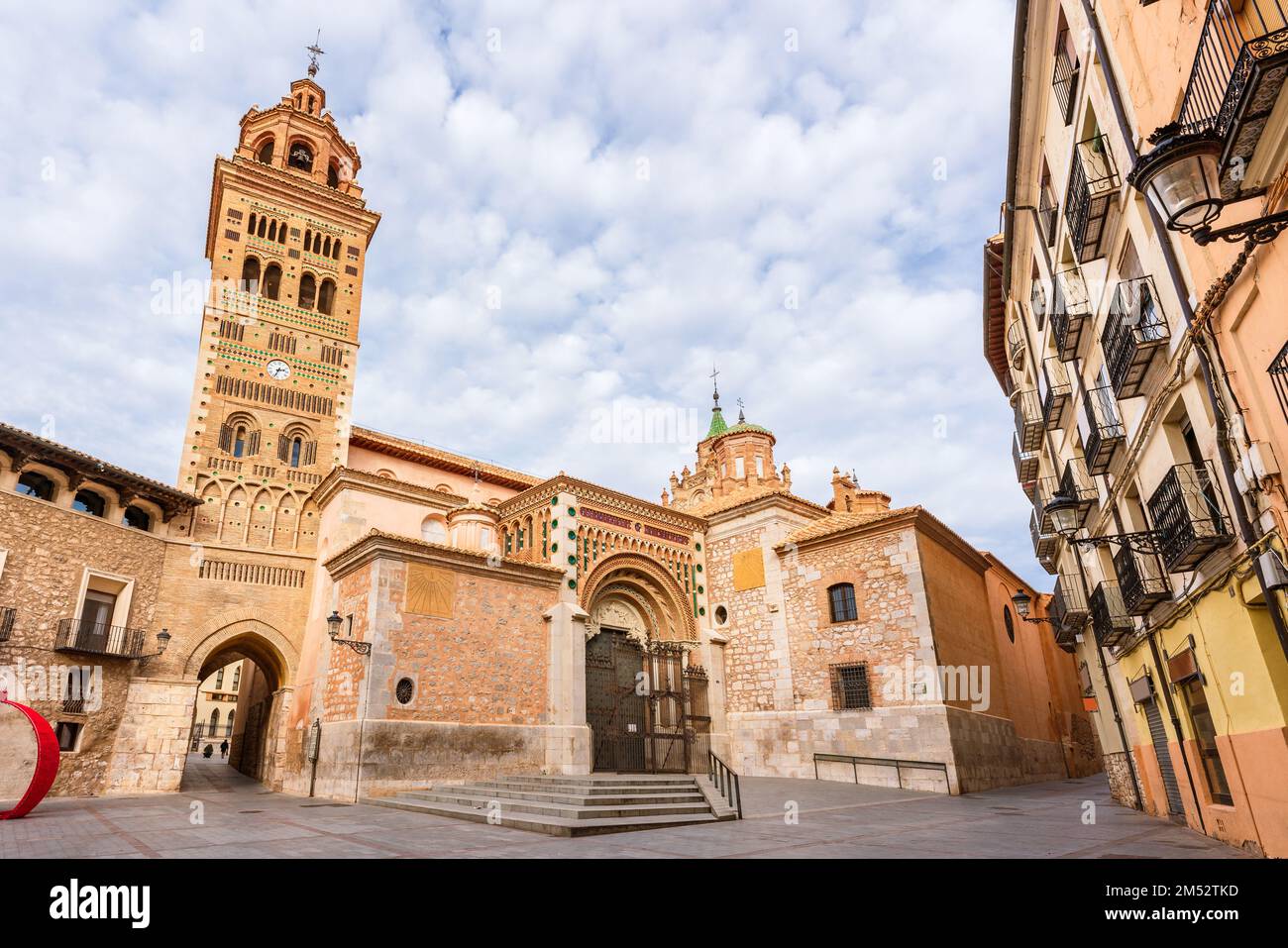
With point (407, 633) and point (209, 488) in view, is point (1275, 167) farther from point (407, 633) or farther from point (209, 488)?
point (209, 488)

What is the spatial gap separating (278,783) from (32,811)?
7587 millimetres

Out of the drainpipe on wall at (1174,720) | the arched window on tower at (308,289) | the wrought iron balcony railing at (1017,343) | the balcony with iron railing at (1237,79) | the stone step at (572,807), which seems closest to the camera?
the balcony with iron railing at (1237,79)

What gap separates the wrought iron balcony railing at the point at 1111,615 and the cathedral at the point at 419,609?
5.04 m

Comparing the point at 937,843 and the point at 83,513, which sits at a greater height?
the point at 83,513

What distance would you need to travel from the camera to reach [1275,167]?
538 cm

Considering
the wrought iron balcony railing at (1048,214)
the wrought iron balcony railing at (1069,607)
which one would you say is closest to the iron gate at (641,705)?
the wrought iron balcony railing at (1069,607)

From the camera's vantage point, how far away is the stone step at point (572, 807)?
441 inches

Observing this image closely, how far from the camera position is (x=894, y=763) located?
17641 mm

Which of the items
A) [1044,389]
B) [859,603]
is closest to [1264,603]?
[1044,389]

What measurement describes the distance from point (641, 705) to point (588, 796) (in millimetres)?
8648

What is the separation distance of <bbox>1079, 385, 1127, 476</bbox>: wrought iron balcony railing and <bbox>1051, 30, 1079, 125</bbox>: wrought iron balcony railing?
13.4ft

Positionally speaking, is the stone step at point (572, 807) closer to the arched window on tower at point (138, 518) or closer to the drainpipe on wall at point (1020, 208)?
the drainpipe on wall at point (1020, 208)

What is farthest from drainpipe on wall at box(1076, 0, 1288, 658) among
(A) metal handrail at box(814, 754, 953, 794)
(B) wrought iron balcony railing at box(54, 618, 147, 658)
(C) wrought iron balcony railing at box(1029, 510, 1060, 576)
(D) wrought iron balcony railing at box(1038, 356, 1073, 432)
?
(B) wrought iron balcony railing at box(54, 618, 147, 658)
